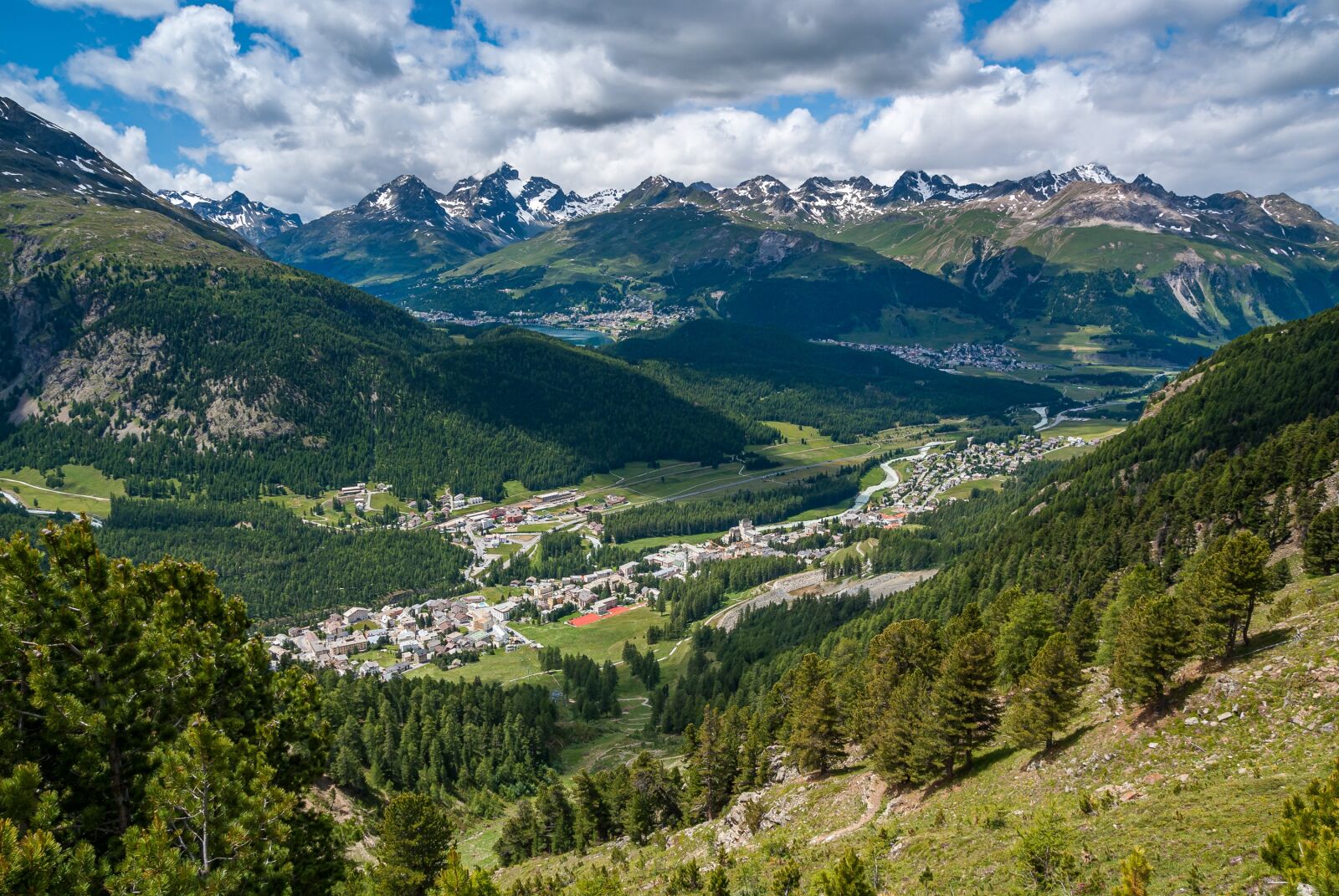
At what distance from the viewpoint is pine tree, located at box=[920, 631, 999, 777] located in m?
46.9

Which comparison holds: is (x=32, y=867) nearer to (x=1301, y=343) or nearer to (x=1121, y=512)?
(x=1121, y=512)

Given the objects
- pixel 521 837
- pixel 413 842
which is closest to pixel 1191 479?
pixel 521 837

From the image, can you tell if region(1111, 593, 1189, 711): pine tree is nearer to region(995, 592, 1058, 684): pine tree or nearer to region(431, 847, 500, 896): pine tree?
region(995, 592, 1058, 684): pine tree

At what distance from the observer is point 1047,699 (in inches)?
1688

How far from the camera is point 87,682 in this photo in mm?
17250

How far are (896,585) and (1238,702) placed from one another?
120m

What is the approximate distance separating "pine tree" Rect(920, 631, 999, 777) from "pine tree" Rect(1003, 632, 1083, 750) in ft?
8.02

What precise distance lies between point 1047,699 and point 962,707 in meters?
5.88

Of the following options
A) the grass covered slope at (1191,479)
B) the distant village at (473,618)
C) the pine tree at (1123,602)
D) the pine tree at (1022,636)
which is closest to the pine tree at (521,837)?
the pine tree at (1022,636)

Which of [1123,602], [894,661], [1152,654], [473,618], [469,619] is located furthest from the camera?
[469,619]

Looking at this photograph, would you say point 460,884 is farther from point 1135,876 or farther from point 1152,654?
point 1152,654

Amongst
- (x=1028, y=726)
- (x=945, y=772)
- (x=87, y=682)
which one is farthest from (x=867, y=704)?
(x=87, y=682)

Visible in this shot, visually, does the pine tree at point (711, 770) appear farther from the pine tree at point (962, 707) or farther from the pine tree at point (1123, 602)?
the pine tree at point (1123, 602)

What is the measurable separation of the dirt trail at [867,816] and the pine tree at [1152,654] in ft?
58.3
